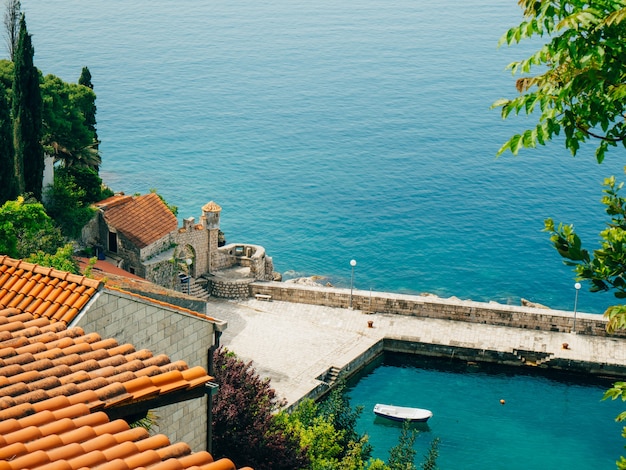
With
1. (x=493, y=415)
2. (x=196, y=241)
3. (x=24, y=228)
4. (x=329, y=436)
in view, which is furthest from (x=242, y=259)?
(x=329, y=436)

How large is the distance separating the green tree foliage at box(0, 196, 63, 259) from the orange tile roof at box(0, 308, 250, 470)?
55.0 feet

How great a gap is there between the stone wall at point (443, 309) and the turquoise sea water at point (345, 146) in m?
14.0

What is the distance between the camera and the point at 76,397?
939 centimetres

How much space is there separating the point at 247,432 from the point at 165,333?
6806 mm

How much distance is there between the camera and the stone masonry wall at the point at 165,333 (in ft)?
50.8

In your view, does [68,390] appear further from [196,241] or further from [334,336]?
[196,241]

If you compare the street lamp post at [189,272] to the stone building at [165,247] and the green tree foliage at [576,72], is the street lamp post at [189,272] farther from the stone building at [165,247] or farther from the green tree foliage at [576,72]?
the green tree foliage at [576,72]

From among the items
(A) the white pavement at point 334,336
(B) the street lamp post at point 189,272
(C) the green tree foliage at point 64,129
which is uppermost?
(C) the green tree foliage at point 64,129

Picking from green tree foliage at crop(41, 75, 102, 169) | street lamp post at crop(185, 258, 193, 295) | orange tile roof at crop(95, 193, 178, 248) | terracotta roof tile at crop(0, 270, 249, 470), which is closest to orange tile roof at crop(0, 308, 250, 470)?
terracotta roof tile at crop(0, 270, 249, 470)

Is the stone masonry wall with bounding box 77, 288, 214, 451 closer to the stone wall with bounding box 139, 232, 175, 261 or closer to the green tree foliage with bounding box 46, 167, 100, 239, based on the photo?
the stone wall with bounding box 139, 232, 175, 261

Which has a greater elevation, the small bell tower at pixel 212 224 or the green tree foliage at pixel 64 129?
the green tree foliage at pixel 64 129

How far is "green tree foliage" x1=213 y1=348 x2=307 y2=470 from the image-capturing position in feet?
75.4

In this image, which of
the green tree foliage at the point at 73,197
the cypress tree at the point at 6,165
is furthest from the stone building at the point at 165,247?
the cypress tree at the point at 6,165

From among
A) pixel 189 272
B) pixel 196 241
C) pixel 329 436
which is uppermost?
pixel 196 241
